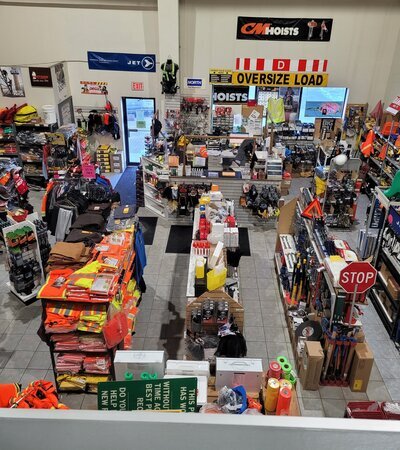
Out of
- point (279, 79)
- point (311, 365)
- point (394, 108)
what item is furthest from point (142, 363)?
point (279, 79)

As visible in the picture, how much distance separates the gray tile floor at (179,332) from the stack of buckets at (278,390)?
1403mm

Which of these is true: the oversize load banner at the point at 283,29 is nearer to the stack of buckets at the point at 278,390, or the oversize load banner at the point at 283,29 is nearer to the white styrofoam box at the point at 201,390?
the stack of buckets at the point at 278,390

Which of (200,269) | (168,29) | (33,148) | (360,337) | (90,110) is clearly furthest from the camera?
(90,110)

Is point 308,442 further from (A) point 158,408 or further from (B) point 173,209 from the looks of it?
(B) point 173,209

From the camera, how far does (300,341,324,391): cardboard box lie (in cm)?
568

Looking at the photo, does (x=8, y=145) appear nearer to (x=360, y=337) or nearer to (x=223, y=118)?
(x=223, y=118)

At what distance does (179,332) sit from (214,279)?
1539mm

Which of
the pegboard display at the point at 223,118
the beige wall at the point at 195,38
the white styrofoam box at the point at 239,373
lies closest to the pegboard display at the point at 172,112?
the beige wall at the point at 195,38

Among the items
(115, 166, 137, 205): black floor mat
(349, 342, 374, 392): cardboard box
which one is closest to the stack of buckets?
(349, 342, 374, 392): cardboard box

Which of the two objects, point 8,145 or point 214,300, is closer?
point 214,300

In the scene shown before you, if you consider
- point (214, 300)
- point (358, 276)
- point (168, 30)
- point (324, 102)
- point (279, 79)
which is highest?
point (168, 30)

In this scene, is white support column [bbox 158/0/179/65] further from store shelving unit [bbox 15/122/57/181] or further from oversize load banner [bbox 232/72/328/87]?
store shelving unit [bbox 15/122/57/181]

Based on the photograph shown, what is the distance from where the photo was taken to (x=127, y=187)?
12289 mm

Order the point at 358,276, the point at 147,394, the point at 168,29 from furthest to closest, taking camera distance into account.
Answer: the point at 168,29, the point at 358,276, the point at 147,394
